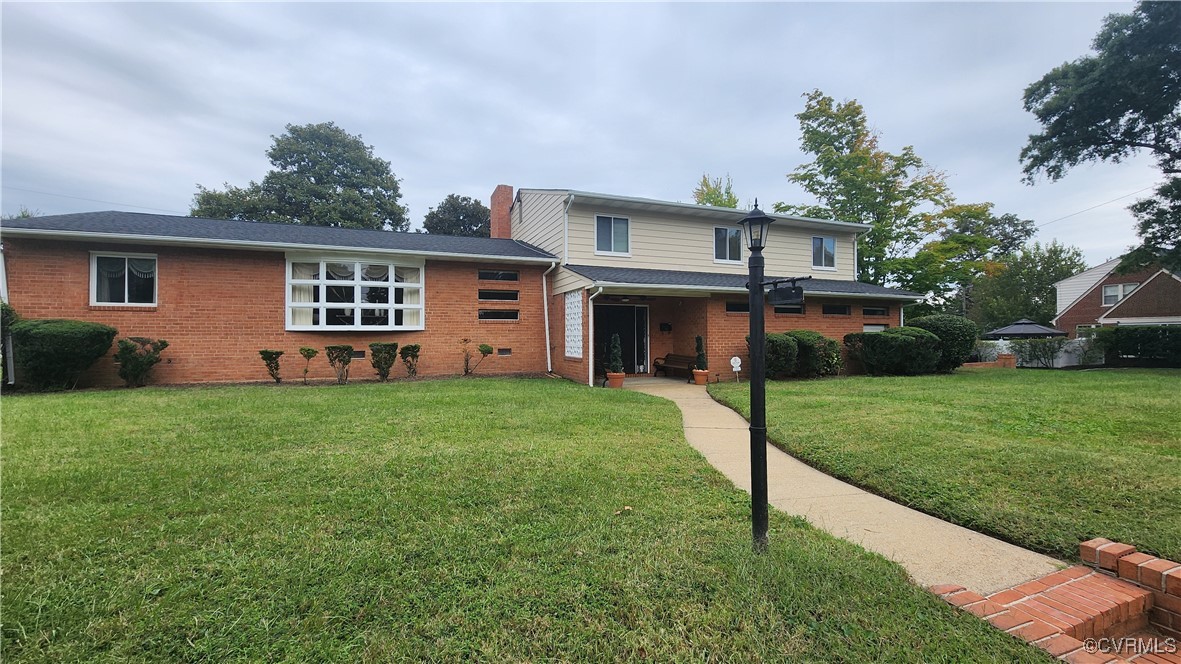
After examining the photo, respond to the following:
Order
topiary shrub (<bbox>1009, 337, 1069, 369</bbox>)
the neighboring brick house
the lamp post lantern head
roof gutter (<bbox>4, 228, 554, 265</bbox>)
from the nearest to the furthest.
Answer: the lamp post lantern head, roof gutter (<bbox>4, 228, 554, 265</bbox>), topiary shrub (<bbox>1009, 337, 1069, 369</bbox>), the neighboring brick house

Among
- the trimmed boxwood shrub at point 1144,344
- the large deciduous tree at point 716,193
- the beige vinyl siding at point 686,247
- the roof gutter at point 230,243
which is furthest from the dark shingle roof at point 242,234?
A: the trimmed boxwood shrub at point 1144,344

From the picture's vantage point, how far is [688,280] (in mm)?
12820

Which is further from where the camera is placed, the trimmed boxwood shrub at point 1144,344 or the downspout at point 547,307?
the trimmed boxwood shrub at point 1144,344

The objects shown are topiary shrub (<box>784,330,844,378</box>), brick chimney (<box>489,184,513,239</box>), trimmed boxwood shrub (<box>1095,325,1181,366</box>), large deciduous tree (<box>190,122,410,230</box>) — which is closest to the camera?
topiary shrub (<box>784,330,844,378</box>)

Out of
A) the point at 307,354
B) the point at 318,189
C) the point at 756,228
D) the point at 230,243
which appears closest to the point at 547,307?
the point at 307,354

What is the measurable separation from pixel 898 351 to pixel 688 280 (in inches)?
248

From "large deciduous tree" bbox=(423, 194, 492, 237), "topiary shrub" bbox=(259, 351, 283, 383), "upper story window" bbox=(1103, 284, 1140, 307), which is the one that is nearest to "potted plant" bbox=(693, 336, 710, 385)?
"topiary shrub" bbox=(259, 351, 283, 383)

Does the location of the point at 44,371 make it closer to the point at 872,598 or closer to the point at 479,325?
the point at 479,325

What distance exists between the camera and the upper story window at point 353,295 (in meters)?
11.8

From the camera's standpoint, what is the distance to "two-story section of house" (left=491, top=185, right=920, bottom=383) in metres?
12.5

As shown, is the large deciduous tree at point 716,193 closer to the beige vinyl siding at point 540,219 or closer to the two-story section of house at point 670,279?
the two-story section of house at point 670,279

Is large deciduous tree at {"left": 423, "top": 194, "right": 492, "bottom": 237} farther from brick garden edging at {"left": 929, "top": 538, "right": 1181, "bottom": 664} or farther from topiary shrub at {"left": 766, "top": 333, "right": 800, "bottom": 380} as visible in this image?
brick garden edging at {"left": 929, "top": 538, "right": 1181, "bottom": 664}

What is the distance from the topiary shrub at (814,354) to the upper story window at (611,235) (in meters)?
5.30

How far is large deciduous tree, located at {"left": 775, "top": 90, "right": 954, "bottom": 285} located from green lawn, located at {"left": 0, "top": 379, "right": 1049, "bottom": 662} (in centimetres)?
2337
